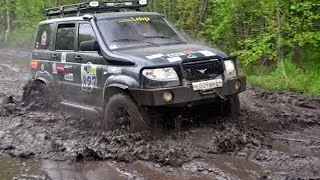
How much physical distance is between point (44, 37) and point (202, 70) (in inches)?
151

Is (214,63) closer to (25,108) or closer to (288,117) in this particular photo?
(288,117)

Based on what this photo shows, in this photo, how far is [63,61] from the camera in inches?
321

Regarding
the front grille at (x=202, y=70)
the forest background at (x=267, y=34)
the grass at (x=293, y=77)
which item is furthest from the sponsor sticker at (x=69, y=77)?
the grass at (x=293, y=77)

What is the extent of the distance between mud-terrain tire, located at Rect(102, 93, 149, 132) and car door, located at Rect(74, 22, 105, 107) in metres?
0.41

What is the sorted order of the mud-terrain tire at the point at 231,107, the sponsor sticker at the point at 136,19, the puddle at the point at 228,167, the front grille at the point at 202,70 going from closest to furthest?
the puddle at the point at 228,167
the front grille at the point at 202,70
the mud-terrain tire at the point at 231,107
the sponsor sticker at the point at 136,19

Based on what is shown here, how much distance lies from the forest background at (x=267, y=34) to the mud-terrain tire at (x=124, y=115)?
488 cm

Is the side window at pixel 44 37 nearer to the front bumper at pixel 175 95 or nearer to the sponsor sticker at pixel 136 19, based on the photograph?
the sponsor sticker at pixel 136 19

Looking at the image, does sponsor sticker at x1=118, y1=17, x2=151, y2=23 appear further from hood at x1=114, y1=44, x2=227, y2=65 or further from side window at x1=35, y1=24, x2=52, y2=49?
side window at x1=35, y1=24, x2=52, y2=49

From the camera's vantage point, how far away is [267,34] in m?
11.6

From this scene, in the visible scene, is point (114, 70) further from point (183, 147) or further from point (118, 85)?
point (183, 147)

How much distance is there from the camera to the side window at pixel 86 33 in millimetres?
7465

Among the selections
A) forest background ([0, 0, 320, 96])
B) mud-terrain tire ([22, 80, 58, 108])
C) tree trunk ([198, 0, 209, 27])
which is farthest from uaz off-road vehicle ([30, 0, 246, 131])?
tree trunk ([198, 0, 209, 27])

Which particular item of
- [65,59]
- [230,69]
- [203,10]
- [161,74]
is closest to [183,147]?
[161,74]

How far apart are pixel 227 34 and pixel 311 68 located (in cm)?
389
